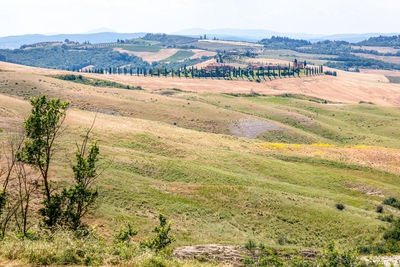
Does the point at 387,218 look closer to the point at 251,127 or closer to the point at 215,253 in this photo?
the point at 215,253

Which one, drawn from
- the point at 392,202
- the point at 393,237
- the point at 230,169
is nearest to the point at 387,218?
the point at 393,237

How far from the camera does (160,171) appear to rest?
4588 centimetres

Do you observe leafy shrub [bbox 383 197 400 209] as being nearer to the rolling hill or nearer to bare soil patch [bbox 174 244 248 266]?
the rolling hill

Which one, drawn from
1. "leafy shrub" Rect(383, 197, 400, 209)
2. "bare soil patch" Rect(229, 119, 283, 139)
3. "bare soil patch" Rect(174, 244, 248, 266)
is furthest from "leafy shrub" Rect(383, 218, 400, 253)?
"bare soil patch" Rect(229, 119, 283, 139)

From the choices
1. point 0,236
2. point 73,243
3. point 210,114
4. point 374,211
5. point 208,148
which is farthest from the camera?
point 210,114

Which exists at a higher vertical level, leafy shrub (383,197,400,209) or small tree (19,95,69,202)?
small tree (19,95,69,202)

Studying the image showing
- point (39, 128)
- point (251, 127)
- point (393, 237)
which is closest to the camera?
point (39, 128)

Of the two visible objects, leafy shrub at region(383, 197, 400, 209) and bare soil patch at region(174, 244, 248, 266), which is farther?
leafy shrub at region(383, 197, 400, 209)

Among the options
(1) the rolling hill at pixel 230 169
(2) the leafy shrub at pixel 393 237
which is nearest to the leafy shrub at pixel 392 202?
(1) the rolling hill at pixel 230 169

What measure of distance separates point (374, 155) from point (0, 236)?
76134 millimetres

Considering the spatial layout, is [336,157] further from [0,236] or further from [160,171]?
[0,236]

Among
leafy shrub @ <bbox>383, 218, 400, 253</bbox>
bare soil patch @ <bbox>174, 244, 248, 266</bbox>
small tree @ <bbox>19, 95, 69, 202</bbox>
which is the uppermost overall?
small tree @ <bbox>19, 95, 69, 202</bbox>

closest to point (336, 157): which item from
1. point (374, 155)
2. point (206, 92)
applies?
point (374, 155)

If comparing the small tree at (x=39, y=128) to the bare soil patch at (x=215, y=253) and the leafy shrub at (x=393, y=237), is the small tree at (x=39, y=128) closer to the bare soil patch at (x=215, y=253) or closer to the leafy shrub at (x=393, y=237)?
the bare soil patch at (x=215, y=253)
